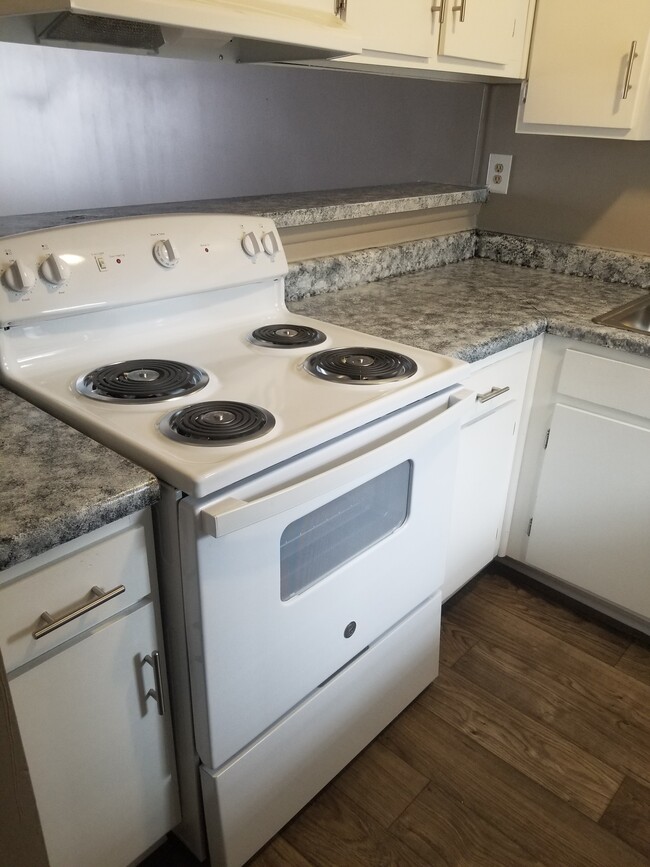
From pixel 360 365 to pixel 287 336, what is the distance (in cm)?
21

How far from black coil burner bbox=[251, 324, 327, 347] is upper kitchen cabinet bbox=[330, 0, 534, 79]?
57 centimetres

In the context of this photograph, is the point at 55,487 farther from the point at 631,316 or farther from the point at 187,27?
the point at 631,316

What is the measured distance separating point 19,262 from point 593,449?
1.41 meters

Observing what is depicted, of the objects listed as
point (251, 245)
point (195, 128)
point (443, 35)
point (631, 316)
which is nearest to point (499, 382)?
point (631, 316)

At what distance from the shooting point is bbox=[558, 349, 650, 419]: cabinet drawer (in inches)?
63.9

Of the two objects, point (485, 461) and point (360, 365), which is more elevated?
point (360, 365)

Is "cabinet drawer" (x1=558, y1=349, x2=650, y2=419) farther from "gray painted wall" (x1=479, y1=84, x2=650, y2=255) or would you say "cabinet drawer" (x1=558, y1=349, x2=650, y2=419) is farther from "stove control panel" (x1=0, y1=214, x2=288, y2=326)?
"stove control panel" (x1=0, y1=214, x2=288, y2=326)

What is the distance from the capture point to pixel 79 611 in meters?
0.89

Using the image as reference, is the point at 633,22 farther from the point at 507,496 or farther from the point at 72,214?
the point at 72,214

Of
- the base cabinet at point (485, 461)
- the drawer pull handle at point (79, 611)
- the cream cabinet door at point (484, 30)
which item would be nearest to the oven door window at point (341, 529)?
the drawer pull handle at point (79, 611)

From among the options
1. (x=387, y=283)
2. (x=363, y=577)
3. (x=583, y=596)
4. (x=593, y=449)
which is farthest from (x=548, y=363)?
(x=363, y=577)

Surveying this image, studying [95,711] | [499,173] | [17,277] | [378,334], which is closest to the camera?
[95,711]

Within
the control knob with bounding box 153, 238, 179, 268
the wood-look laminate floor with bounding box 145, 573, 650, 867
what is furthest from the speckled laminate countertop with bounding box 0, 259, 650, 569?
the wood-look laminate floor with bounding box 145, 573, 650, 867

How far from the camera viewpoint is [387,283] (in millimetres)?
2029
